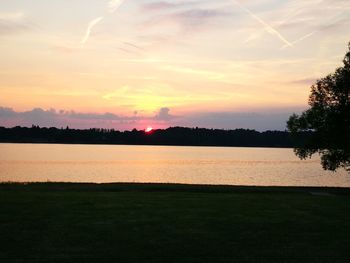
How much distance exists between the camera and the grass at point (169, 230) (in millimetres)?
12164

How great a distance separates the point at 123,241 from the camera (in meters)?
13.7

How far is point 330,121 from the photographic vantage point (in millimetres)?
39562

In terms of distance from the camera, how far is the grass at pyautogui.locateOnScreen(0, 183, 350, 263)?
12164 mm

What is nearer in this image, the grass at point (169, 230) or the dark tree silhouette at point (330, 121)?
the grass at point (169, 230)

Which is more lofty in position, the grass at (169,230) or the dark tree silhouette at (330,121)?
the dark tree silhouette at (330,121)

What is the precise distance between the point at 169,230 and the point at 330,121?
27755mm

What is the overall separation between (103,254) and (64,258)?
998mm

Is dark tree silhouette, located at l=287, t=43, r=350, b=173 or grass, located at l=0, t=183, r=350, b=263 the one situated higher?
dark tree silhouette, located at l=287, t=43, r=350, b=173

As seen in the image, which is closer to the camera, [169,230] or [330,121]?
[169,230]

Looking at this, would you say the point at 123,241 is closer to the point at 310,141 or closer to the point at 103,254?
the point at 103,254

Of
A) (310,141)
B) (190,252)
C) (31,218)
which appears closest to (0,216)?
(31,218)

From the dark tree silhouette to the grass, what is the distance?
16.2m

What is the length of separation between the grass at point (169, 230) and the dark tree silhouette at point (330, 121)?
1617 centimetres

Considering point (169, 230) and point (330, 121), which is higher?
point (330, 121)
